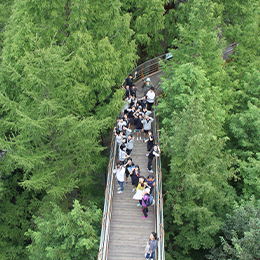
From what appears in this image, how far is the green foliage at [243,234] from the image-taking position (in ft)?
35.6

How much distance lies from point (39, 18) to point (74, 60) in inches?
140

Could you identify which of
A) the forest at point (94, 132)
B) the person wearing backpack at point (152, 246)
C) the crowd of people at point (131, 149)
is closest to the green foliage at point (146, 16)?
the forest at point (94, 132)

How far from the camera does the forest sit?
37.4 feet

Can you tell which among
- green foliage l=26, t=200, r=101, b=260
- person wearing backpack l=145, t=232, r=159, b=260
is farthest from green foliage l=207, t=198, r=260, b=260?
green foliage l=26, t=200, r=101, b=260

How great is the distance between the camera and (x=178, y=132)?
39.9 feet

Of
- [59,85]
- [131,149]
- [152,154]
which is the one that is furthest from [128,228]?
[59,85]

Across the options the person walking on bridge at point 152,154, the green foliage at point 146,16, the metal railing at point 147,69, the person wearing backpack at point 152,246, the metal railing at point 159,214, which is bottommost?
the person wearing backpack at point 152,246

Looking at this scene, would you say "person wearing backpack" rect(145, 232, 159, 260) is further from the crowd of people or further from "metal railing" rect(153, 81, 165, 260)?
"metal railing" rect(153, 81, 165, 260)

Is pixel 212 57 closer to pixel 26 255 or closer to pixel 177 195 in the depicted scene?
pixel 177 195

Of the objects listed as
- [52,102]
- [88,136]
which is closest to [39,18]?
[52,102]

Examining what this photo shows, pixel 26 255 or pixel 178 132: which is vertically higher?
pixel 178 132

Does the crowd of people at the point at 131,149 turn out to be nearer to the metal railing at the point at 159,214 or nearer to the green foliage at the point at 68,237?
the metal railing at the point at 159,214

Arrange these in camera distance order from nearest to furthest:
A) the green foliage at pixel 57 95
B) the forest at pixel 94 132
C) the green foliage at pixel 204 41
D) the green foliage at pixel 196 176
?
the forest at pixel 94 132, the green foliage at pixel 57 95, the green foliage at pixel 196 176, the green foliage at pixel 204 41

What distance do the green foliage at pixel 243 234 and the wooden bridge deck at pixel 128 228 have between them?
10.7 ft
